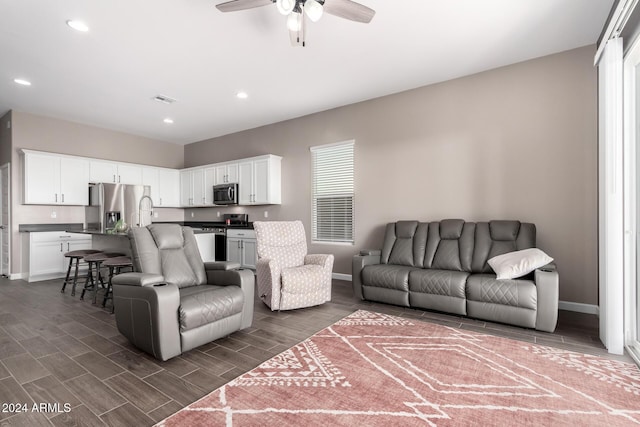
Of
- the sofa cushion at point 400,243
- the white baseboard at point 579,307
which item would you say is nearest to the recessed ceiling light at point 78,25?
the sofa cushion at point 400,243

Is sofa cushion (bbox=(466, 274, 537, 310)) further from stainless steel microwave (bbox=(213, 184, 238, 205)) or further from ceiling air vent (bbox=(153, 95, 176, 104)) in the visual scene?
ceiling air vent (bbox=(153, 95, 176, 104))

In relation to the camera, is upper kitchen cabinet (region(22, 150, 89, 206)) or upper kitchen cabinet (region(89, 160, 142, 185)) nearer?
upper kitchen cabinet (region(22, 150, 89, 206))

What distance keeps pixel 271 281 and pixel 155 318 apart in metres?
1.47

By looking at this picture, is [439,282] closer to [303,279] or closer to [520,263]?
[520,263]

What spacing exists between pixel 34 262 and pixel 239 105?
4.49 meters

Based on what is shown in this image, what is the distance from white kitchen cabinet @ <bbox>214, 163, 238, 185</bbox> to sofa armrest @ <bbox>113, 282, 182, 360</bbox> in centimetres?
437

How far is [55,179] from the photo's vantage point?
18.7ft

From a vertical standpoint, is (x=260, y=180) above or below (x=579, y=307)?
above

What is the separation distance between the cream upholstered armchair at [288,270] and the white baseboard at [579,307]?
277cm

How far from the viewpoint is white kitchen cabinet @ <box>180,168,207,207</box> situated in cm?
732

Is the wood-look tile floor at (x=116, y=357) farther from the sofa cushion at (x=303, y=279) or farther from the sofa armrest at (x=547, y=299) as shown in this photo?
the sofa cushion at (x=303, y=279)

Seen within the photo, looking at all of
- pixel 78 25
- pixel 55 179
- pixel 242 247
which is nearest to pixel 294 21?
pixel 78 25

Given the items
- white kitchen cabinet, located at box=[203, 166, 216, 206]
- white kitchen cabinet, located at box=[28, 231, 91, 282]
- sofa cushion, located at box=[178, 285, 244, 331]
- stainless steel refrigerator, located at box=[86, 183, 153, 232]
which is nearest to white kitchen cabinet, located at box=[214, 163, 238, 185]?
white kitchen cabinet, located at box=[203, 166, 216, 206]

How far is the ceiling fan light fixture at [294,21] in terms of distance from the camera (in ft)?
7.92
